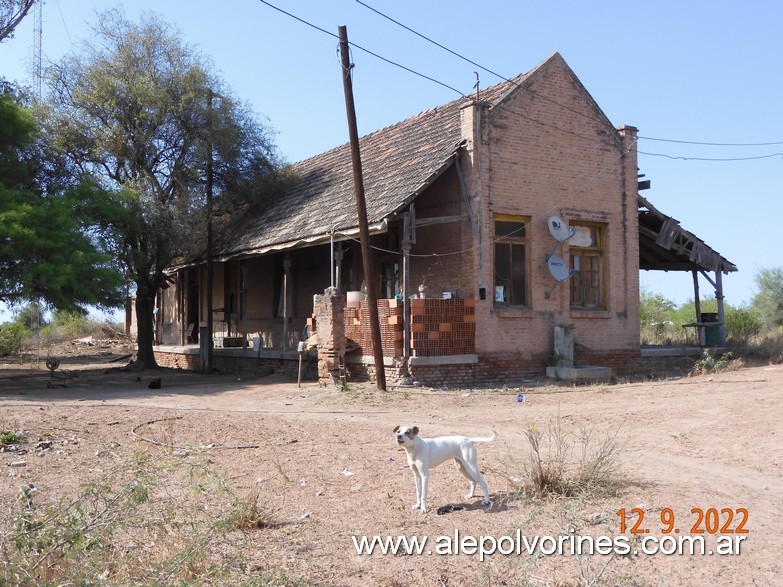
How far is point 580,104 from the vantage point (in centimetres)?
1841

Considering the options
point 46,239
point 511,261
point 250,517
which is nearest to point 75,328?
point 46,239

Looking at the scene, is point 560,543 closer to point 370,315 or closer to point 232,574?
point 232,574

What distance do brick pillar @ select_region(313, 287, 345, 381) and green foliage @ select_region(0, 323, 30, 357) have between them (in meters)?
22.5

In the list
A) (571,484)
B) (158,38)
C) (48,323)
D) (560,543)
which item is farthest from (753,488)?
(48,323)

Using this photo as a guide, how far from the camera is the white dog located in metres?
6.36

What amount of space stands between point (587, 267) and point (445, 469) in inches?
466

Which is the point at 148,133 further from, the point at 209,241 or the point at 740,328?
the point at 740,328

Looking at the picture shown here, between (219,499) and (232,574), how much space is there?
2.02 meters

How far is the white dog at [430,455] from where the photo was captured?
636 centimetres

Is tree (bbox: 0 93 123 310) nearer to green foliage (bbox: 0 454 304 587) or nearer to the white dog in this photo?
green foliage (bbox: 0 454 304 587)

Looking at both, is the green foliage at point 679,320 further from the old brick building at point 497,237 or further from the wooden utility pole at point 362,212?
the wooden utility pole at point 362,212

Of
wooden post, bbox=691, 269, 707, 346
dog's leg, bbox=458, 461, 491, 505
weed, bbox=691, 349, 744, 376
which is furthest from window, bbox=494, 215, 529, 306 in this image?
dog's leg, bbox=458, 461, 491, 505

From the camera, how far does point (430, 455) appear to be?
6.45 meters

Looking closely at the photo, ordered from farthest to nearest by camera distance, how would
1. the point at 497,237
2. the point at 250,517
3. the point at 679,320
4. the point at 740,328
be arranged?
the point at 679,320 < the point at 740,328 < the point at 497,237 < the point at 250,517
